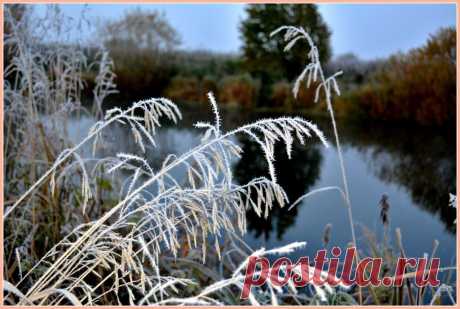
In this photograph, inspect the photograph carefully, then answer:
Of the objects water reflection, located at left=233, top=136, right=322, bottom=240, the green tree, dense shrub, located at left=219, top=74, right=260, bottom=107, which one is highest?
the green tree

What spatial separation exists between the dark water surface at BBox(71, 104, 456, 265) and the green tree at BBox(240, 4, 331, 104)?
2093 mm

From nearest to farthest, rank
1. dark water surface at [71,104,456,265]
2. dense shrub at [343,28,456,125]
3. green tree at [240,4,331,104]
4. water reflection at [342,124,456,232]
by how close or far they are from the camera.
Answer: dark water surface at [71,104,456,265], water reflection at [342,124,456,232], dense shrub at [343,28,456,125], green tree at [240,4,331,104]

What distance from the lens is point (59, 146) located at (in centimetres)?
175

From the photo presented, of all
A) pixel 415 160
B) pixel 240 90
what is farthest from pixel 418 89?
pixel 240 90

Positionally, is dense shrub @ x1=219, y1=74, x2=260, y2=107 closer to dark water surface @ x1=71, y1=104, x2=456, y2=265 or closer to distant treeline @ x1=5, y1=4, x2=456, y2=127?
distant treeline @ x1=5, y1=4, x2=456, y2=127

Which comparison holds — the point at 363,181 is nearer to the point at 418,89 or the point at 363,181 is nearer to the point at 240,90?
the point at 418,89

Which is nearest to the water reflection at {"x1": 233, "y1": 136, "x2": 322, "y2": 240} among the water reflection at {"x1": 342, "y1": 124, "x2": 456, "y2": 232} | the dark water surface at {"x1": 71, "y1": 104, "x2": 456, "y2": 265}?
the dark water surface at {"x1": 71, "y1": 104, "x2": 456, "y2": 265}

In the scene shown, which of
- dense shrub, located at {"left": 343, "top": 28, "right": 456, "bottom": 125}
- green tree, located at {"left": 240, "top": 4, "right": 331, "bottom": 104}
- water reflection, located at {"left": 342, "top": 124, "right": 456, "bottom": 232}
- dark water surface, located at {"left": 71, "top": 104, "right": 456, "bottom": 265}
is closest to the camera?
dark water surface, located at {"left": 71, "top": 104, "right": 456, "bottom": 265}

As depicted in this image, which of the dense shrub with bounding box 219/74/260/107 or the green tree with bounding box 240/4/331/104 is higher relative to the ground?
the green tree with bounding box 240/4/331/104

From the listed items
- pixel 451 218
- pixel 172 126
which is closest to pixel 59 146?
pixel 451 218

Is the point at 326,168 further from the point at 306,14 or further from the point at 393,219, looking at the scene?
the point at 306,14

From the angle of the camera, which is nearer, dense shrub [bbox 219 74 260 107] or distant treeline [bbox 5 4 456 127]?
distant treeline [bbox 5 4 456 127]

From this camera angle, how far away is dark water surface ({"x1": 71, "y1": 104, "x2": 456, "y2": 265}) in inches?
82.4

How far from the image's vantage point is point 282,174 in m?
3.19
